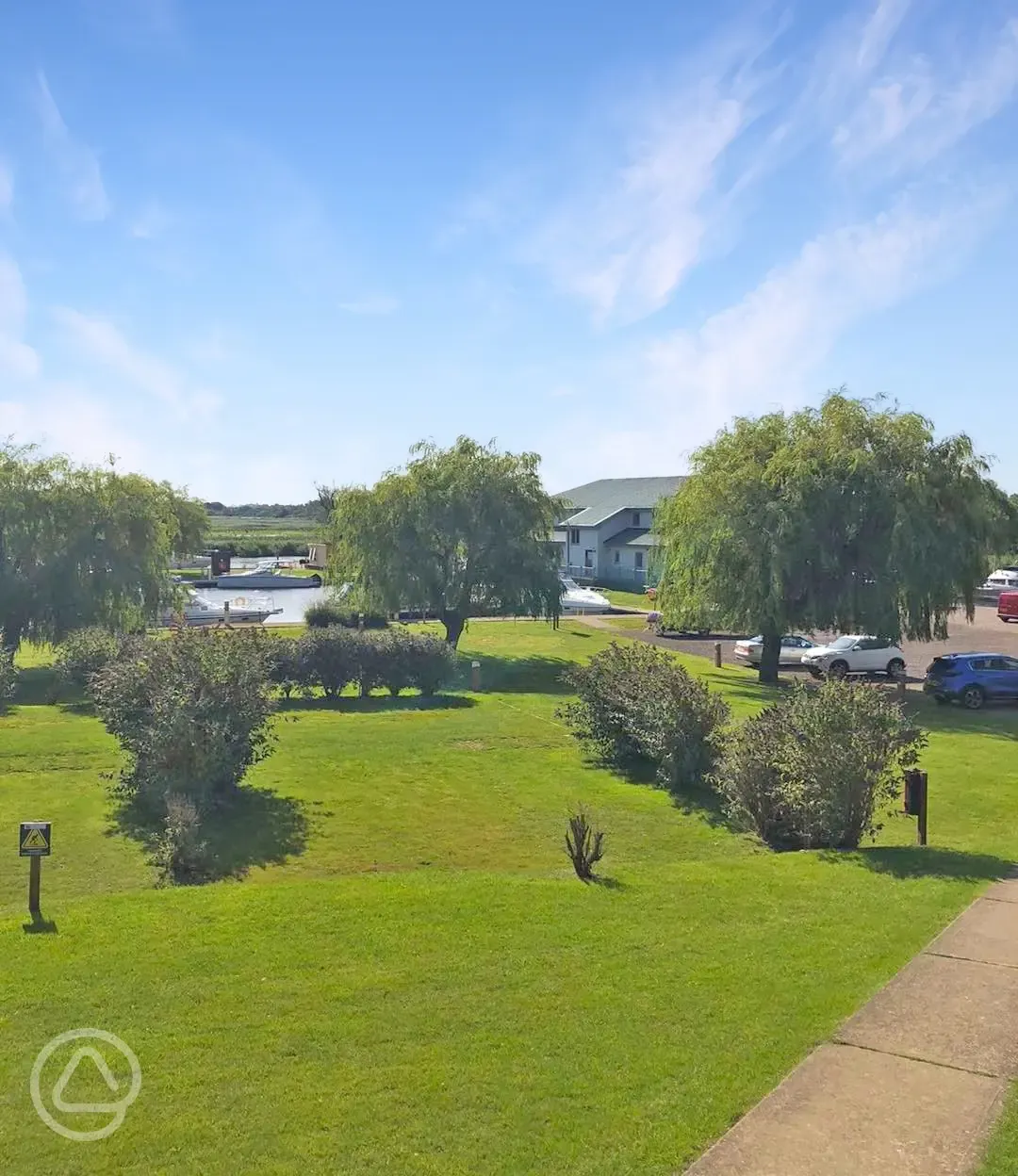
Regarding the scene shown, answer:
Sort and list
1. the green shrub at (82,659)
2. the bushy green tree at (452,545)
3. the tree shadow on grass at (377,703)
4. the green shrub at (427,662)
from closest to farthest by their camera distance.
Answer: the tree shadow on grass at (377,703)
the green shrub at (82,659)
the green shrub at (427,662)
the bushy green tree at (452,545)

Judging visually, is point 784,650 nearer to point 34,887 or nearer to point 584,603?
point 584,603

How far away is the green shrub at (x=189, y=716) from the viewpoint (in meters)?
13.2

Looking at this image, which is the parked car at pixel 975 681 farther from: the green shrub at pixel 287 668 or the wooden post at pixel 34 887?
the wooden post at pixel 34 887

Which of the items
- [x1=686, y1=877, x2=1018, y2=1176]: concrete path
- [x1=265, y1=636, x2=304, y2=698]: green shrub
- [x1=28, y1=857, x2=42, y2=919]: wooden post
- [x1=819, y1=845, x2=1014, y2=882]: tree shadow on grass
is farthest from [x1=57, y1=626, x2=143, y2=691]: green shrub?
[x1=686, y1=877, x2=1018, y2=1176]: concrete path

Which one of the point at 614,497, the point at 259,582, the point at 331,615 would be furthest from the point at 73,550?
the point at 614,497

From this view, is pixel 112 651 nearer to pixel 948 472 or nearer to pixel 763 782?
pixel 763 782

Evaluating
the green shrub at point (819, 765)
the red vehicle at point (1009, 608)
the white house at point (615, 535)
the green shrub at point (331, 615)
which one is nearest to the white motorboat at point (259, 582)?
the white house at point (615, 535)

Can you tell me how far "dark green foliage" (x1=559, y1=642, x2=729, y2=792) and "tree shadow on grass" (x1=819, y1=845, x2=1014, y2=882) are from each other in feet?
9.73

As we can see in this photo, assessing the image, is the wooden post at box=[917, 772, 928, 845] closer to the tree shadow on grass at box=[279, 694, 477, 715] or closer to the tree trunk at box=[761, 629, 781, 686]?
the tree shadow on grass at box=[279, 694, 477, 715]

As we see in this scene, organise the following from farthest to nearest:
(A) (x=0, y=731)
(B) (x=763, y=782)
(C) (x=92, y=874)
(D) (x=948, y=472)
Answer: (D) (x=948, y=472)
(A) (x=0, y=731)
(B) (x=763, y=782)
(C) (x=92, y=874)

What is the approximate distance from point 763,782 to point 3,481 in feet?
81.2

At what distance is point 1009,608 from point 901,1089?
4821 cm

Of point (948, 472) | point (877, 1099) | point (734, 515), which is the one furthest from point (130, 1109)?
point (948, 472)

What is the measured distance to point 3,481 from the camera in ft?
95.8
